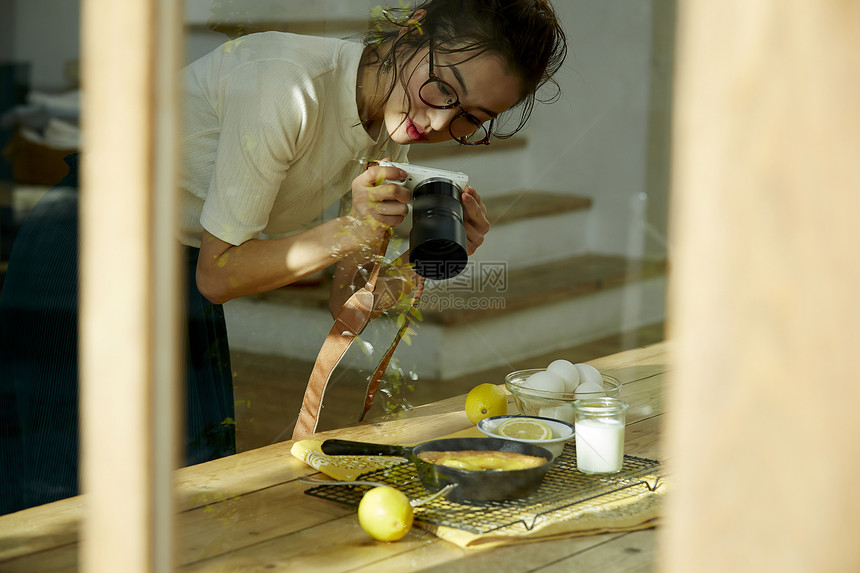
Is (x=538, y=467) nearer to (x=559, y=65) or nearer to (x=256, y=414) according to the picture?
(x=256, y=414)

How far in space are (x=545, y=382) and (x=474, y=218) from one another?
0.67 ft

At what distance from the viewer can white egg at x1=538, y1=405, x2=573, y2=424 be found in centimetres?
79

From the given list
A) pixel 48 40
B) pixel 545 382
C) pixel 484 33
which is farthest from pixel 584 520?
pixel 48 40

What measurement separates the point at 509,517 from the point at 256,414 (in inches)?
13.0

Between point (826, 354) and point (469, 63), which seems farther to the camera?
point (469, 63)

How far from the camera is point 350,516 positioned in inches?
25.0

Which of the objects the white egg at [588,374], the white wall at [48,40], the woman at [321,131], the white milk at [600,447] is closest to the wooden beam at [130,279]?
the woman at [321,131]

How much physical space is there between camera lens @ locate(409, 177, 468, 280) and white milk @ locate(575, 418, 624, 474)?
0.80ft

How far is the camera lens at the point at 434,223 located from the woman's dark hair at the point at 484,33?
0.12m

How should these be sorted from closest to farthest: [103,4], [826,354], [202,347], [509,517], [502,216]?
[826,354] → [103,4] → [509,517] → [202,347] → [502,216]

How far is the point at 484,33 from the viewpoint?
32.3 inches

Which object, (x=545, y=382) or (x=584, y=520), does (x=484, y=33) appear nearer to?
(x=545, y=382)

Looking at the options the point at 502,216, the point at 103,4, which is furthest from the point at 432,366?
the point at 103,4

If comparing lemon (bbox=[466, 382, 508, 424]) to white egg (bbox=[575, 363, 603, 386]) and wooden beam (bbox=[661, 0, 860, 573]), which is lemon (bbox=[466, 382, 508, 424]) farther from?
wooden beam (bbox=[661, 0, 860, 573])
